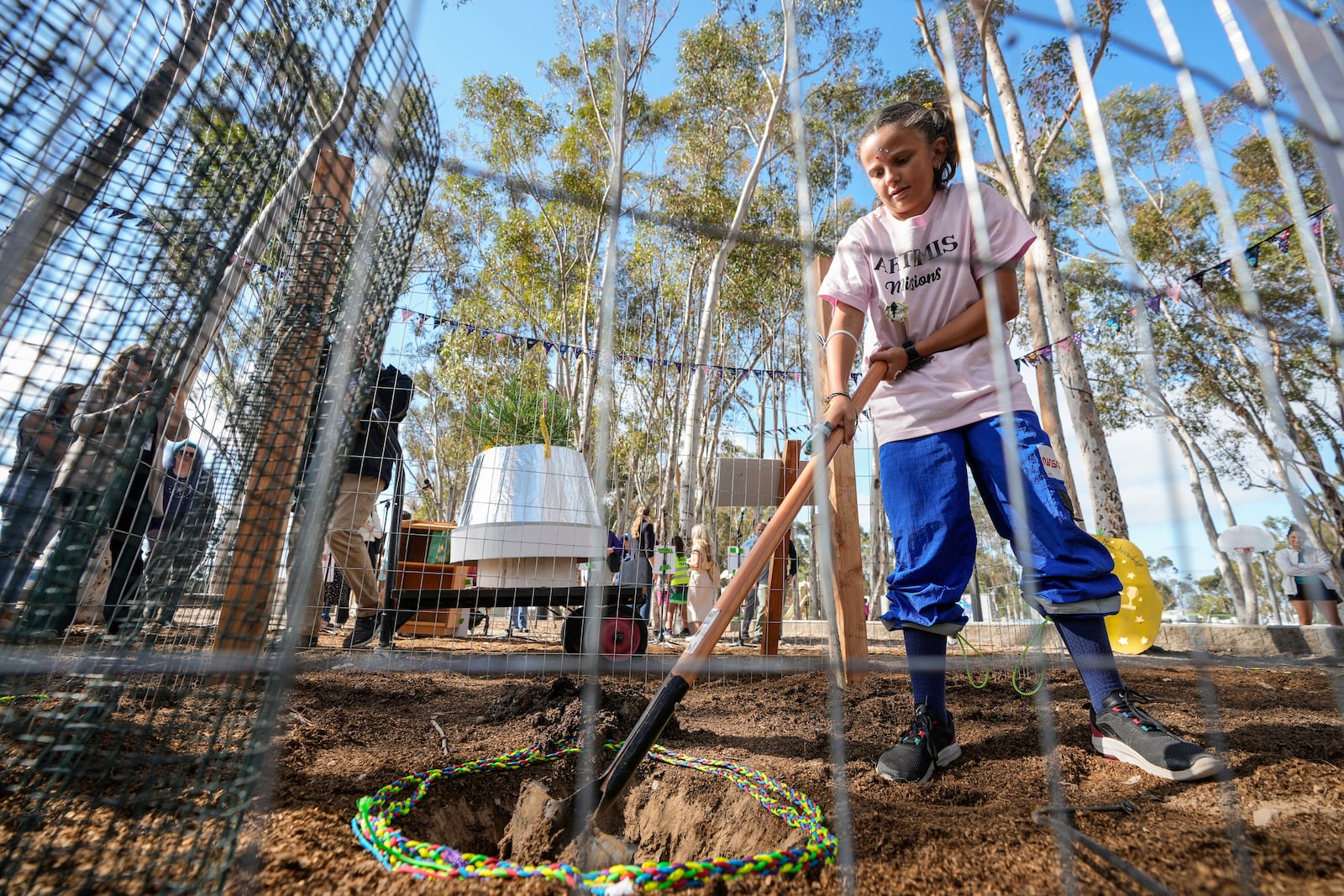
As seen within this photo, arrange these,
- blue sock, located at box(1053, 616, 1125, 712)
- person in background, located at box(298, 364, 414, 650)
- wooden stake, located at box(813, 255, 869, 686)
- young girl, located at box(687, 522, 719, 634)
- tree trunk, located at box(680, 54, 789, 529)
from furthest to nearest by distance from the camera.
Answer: tree trunk, located at box(680, 54, 789, 529)
young girl, located at box(687, 522, 719, 634)
person in background, located at box(298, 364, 414, 650)
wooden stake, located at box(813, 255, 869, 686)
blue sock, located at box(1053, 616, 1125, 712)

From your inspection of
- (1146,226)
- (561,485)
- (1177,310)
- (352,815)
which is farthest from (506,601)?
(1146,226)

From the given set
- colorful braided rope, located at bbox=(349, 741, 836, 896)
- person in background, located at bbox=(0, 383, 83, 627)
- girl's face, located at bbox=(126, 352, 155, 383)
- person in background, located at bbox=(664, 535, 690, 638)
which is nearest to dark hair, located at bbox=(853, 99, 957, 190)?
colorful braided rope, located at bbox=(349, 741, 836, 896)

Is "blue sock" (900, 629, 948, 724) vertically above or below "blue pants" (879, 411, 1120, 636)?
below

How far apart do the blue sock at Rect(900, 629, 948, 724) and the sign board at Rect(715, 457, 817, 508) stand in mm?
1801

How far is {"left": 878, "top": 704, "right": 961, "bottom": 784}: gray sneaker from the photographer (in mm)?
1304

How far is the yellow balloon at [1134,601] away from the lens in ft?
10.6

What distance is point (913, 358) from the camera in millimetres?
1568

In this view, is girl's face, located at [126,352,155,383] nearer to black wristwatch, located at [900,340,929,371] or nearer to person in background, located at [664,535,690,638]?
black wristwatch, located at [900,340,929,371]

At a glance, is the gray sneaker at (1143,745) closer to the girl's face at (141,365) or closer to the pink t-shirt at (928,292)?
the pink t-shirt at (928,292)

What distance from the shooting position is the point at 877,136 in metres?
1.57

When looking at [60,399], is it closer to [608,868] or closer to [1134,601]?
[608,868]

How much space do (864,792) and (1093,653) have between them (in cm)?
53

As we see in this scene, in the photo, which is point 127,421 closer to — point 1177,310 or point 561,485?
point 561,485

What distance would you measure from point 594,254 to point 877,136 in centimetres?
1101
